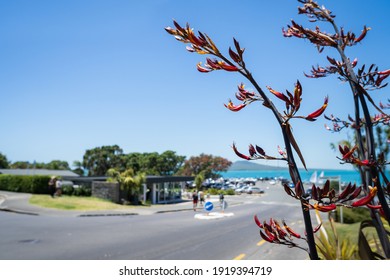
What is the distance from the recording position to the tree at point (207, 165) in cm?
5516

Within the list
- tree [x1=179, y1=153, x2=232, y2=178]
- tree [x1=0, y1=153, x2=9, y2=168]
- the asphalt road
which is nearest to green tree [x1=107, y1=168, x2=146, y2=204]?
the asphalt road

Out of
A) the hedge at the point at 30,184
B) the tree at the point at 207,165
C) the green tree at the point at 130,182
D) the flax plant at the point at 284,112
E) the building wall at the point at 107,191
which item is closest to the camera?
the flax plant at the point at 284,112

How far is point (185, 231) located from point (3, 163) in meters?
51.6

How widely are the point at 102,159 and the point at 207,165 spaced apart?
22.8 m

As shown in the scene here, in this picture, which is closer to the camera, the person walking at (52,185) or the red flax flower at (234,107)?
the red flax flower at (234,107)

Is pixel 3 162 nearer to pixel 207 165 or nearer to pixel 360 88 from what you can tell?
pixel 207 165

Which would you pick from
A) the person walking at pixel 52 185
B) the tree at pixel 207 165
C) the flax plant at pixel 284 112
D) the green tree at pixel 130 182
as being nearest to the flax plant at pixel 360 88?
the flax plant at pixel 284 112

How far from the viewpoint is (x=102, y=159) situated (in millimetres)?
64000

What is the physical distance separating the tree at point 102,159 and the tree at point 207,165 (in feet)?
54.3

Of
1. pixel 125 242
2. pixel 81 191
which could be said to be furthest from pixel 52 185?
pixel 125 242

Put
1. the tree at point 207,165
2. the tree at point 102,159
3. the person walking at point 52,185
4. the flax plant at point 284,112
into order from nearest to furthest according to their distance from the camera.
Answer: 1. the flax plant at point 284,112
2. the person walking at point 52,185
3. the tree at point 207,165
4. the tree at point 102,159

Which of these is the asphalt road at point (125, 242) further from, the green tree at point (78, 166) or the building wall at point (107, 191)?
the green tree at point (78, 166)
